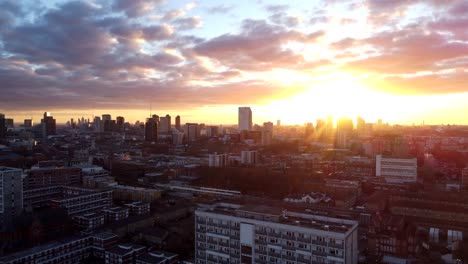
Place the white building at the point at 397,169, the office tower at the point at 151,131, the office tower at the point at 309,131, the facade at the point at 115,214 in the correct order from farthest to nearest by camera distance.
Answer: the office tower at the point at 309,131, the office tower at the point at 151,131, the white building at the point at 397,169, the facade at the point at 115,214

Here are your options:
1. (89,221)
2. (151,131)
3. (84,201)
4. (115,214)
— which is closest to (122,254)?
(89,221)

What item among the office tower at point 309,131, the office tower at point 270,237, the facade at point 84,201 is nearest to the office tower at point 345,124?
the office tower at point 309,131

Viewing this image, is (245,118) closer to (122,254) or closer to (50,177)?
(50,177)

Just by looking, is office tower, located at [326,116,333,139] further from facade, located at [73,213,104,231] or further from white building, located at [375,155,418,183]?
facade, located at [73,213,104,231]

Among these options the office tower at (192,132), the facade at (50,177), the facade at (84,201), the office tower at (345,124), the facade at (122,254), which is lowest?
the facade at (122,254)

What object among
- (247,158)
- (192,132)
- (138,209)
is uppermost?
(192,132)

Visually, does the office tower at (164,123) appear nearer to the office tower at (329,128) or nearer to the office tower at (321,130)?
the office tower at (321,130)
